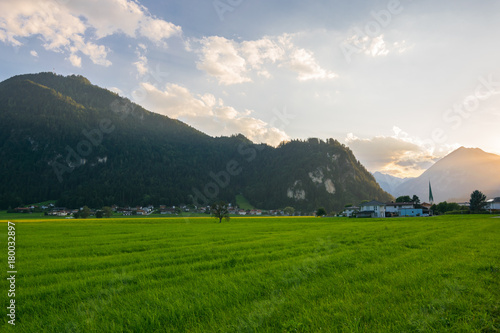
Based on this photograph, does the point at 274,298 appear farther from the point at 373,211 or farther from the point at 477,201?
the point at 477,201

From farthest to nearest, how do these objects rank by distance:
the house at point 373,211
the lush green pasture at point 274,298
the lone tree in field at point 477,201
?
the house at point 373,211
the lone tree in field at point 477,201
the lush green pasture at point 274,298

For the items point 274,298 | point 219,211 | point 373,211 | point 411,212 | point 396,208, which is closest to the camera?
point 274,298

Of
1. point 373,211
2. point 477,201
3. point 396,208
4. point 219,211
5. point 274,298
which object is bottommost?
point 373,211

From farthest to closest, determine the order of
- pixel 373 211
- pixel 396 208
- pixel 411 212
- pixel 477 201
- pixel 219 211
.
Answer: pixel 396 208 < pixel 373 211 < pixel 411 212 < pixel 477 201 < pixel 219 211

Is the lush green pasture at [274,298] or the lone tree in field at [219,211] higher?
the lush green pasture at [274,298]

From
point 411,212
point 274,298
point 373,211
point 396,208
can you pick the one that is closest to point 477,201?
point 411,212

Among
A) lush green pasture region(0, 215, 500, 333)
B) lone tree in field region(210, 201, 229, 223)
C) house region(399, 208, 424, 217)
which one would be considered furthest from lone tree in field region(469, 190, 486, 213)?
lush green pasture region(0, 215, 500, 333)

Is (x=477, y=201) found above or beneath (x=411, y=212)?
above

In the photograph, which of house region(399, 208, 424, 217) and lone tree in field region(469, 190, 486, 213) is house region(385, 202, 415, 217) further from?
lone tree in field region(469, 190, 486, 213)

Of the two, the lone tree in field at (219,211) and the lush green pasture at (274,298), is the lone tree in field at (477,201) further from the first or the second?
the lush green pasture at (274,298)

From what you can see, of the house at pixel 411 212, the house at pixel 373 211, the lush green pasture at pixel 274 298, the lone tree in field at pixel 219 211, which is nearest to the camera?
the lush green pasture at pixel 274 298

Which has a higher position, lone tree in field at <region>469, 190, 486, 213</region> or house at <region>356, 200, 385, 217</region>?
lone tree in field at <region>469, 190, 486, 213</region>

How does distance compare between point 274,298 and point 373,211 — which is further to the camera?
point 373,211

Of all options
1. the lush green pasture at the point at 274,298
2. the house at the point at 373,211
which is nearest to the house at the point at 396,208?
the house at the point at 373,211
